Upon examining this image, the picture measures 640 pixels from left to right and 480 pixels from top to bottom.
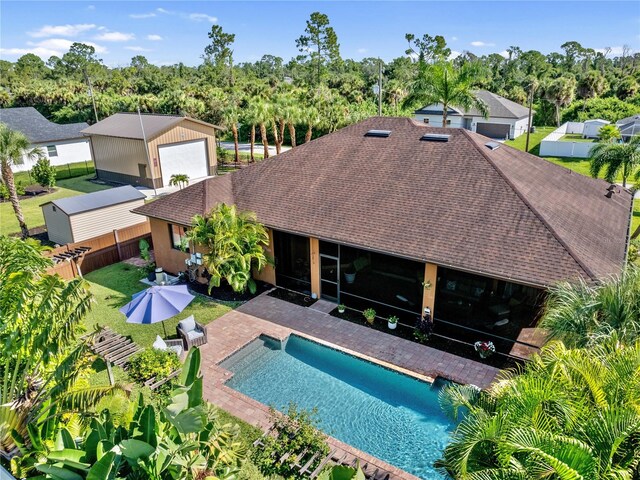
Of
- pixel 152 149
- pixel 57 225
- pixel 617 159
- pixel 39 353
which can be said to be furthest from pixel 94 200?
pixel 617 159

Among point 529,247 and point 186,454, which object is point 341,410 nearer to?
point 186,454

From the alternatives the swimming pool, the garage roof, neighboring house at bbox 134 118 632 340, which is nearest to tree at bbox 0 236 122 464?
the swimming pool

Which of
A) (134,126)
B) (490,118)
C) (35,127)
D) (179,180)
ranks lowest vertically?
(179,180)

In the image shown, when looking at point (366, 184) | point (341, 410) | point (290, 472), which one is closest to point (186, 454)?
point (290, 472)

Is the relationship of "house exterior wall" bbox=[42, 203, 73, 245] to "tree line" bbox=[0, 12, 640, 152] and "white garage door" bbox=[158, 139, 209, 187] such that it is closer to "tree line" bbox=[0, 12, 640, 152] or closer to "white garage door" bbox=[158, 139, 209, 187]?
"white garage door" bbox=[158, 139, 209, 187]

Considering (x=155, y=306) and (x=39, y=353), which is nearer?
(x=39, y=353)

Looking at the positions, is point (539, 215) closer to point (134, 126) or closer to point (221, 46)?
point (134, 126)
